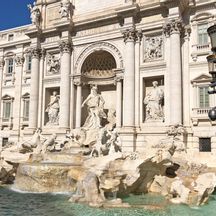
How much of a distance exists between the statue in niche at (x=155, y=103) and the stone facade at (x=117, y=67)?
0.07 m

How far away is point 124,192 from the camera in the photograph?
46.4 feet

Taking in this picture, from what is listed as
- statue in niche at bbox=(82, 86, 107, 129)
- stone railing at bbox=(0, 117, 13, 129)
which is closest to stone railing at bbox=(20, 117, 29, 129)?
stone railing at bbox=(0, 117, 13, 129)

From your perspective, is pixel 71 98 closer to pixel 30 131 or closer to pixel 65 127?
pixel 65 127

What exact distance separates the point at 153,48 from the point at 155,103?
375cm

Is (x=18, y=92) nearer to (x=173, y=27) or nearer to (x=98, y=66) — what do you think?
(x=98, y=66)

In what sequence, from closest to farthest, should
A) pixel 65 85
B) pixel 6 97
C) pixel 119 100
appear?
1. pixel 119 100
2. pixel 65 85
3. pixel 6 97

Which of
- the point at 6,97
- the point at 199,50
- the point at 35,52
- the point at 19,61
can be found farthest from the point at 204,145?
the point at 6,97

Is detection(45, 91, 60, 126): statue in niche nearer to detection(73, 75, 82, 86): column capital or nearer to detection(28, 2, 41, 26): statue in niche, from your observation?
detection(73, 75, 82, 86): column capital

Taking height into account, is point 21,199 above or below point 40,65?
below

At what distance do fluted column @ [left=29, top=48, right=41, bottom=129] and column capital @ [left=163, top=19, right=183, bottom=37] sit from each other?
11.0 meters

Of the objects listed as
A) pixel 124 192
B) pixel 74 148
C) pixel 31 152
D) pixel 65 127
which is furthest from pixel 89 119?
pixel 124 192

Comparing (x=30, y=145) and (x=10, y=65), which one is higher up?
(x=10, y=65)

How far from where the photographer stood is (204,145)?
20.5 metres

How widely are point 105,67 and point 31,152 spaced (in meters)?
9.21
